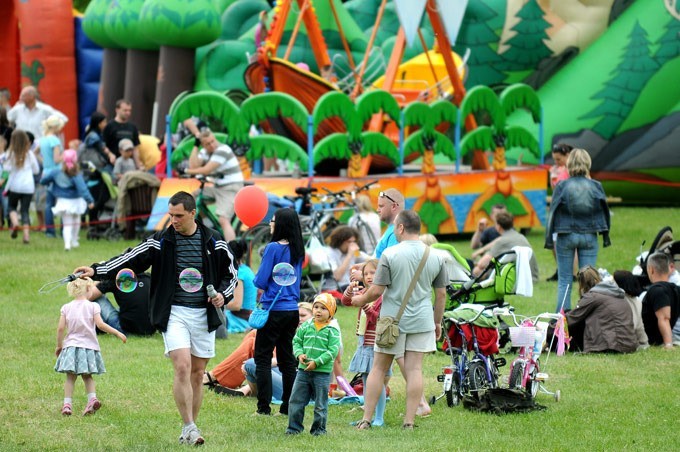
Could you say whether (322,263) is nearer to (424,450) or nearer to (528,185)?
(424,450)

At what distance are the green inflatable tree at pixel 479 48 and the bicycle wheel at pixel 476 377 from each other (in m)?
16.1

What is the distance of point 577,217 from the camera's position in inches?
480

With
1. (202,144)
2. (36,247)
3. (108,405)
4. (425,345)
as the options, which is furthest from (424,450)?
(36,247)

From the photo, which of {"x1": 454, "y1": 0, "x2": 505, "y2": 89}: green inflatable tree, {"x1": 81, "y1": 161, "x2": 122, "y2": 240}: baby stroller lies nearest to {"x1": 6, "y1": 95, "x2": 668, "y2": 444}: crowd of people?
{"x1": 81, "y1": 161, "x2": 122, "y2": 240}: baby stroller

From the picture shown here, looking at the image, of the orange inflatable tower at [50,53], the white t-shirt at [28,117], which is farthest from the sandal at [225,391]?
the orange inflatable tower at [50,53]

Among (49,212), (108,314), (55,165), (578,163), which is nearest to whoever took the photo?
(108,314)

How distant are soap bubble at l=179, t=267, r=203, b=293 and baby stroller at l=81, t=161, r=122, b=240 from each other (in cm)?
1107

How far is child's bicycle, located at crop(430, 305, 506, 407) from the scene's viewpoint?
29.7 ft

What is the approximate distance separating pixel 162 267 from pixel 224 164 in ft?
27.3

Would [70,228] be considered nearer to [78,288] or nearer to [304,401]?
[78,288]

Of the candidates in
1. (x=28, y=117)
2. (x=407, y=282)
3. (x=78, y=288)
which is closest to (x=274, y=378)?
(x=78, y=288)

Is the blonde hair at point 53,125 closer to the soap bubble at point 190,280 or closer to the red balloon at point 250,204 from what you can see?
the red balloon at point 250,204

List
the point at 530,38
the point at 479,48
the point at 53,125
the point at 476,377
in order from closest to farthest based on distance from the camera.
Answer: the point at 476,377 → the point at 53,125 → the point at 530,38 → the point at 479,48

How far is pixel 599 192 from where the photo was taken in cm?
1209
